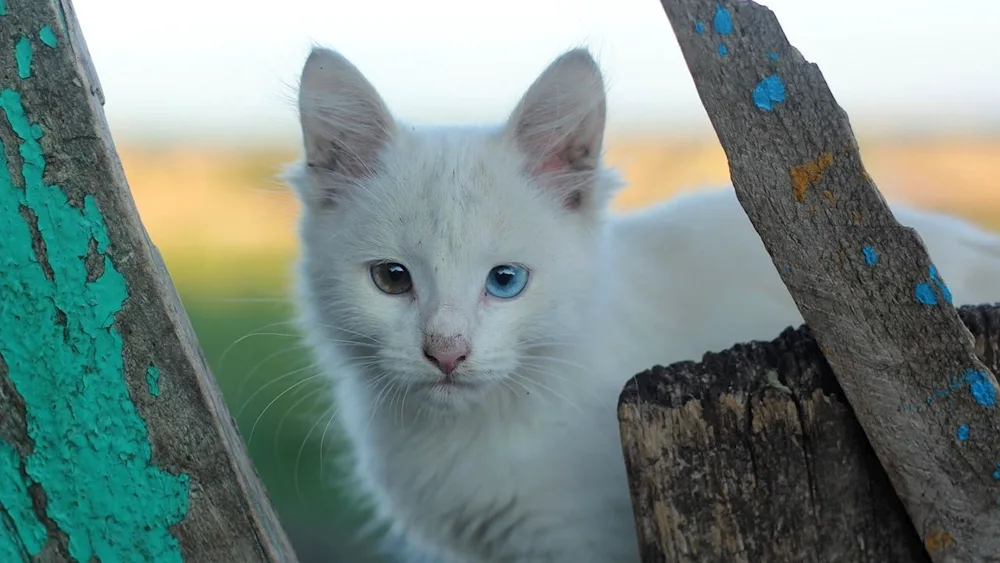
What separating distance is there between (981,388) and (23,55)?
4.18 feet

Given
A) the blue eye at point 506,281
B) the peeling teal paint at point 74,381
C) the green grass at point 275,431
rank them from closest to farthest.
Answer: the peeling teal paint at point 74,381 < the blue eye at point 506,281 < the green grass at point 275,431

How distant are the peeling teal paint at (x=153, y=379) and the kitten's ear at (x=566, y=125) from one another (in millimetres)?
803

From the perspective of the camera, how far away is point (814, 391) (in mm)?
1108

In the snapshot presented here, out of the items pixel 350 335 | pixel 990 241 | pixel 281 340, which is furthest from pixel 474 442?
pixel 990 241

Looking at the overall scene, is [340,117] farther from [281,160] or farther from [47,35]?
[47,35]

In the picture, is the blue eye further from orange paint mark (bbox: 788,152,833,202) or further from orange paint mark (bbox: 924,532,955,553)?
orange paint mark (bbox: 924,532,955,553)

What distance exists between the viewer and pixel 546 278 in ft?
5.21

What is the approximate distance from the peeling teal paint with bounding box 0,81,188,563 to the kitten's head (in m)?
0.48

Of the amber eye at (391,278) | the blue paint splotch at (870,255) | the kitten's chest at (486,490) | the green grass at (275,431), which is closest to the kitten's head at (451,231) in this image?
the amber eye at (391,278)

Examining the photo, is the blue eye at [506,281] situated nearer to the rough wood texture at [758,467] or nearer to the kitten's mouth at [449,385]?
the kitten's mouth at [449,385]

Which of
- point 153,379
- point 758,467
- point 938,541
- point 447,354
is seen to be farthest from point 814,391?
point 153,379

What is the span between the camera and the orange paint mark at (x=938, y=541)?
1076 mm

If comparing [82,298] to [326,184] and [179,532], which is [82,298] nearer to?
[179,532]

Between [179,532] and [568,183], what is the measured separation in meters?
0.94
